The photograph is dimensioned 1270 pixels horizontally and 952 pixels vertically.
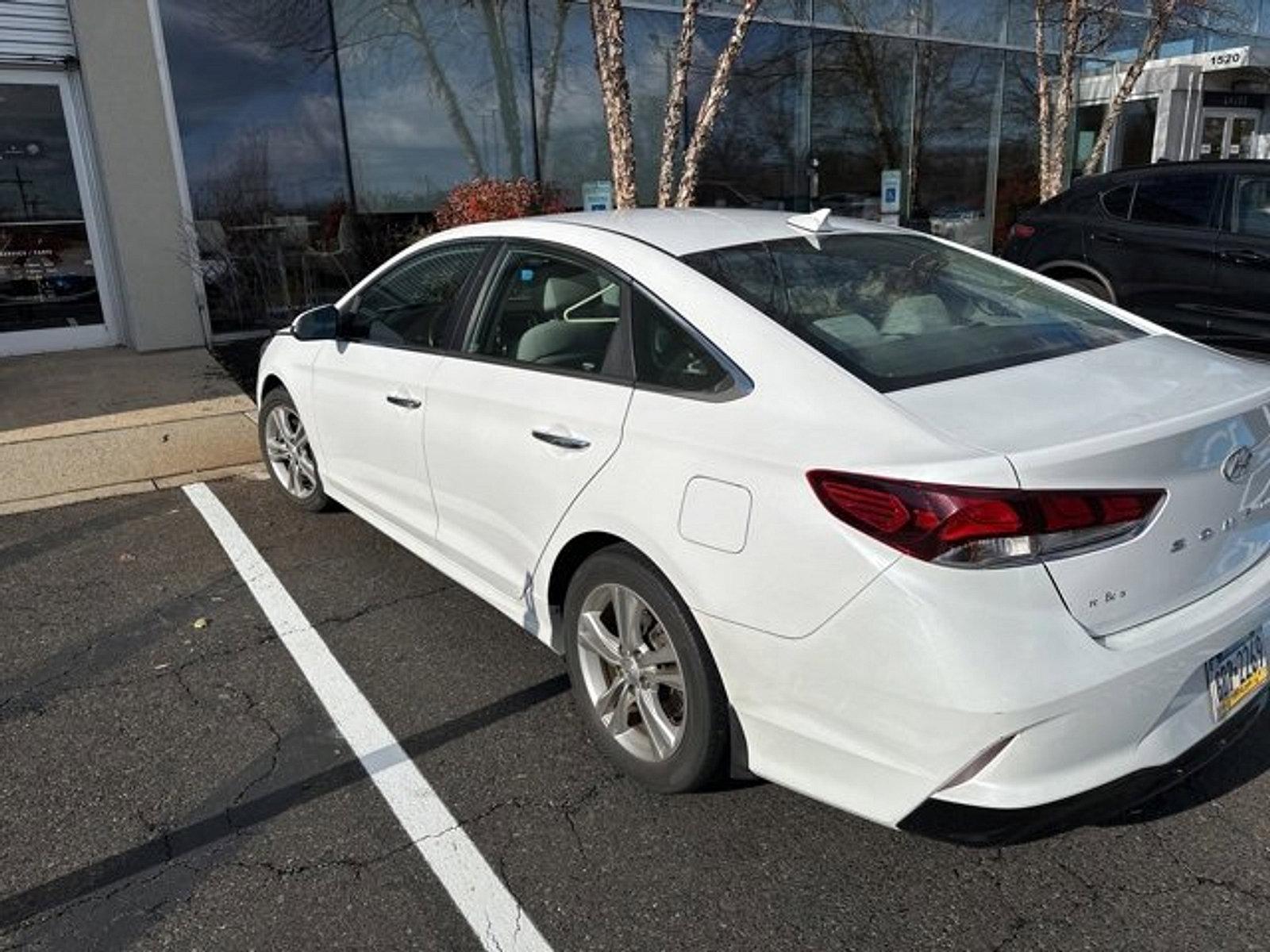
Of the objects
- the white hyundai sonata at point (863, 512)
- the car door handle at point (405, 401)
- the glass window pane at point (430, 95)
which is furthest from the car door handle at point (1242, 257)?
the glass window pane at point (430, 95)

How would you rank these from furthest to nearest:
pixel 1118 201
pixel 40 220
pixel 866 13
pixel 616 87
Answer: pixel 866 13, pixel 40 220, pixel 1118 201, pixel 616 87

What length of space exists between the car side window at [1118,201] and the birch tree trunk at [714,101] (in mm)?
3176

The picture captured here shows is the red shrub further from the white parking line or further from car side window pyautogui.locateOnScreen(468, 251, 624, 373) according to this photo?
car side window pyautogui.locateOnScreen(468, 251, 624, 373)

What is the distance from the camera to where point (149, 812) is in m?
2.78

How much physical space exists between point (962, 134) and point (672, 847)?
14355mm

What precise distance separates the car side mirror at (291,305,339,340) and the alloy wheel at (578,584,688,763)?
6.85 feet

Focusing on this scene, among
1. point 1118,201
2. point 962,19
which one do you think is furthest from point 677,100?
point 962,19

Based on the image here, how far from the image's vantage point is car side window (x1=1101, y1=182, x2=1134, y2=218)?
7.83 metres

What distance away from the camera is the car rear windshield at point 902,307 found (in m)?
2.57

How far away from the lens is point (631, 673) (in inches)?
110

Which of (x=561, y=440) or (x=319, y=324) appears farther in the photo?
(x=319, y=324)

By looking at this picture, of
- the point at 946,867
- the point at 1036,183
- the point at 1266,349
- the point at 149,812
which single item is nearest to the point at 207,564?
the point at 149,812

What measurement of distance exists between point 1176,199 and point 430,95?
7.24 metres

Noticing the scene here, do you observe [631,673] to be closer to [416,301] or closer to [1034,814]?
[1034,814]
